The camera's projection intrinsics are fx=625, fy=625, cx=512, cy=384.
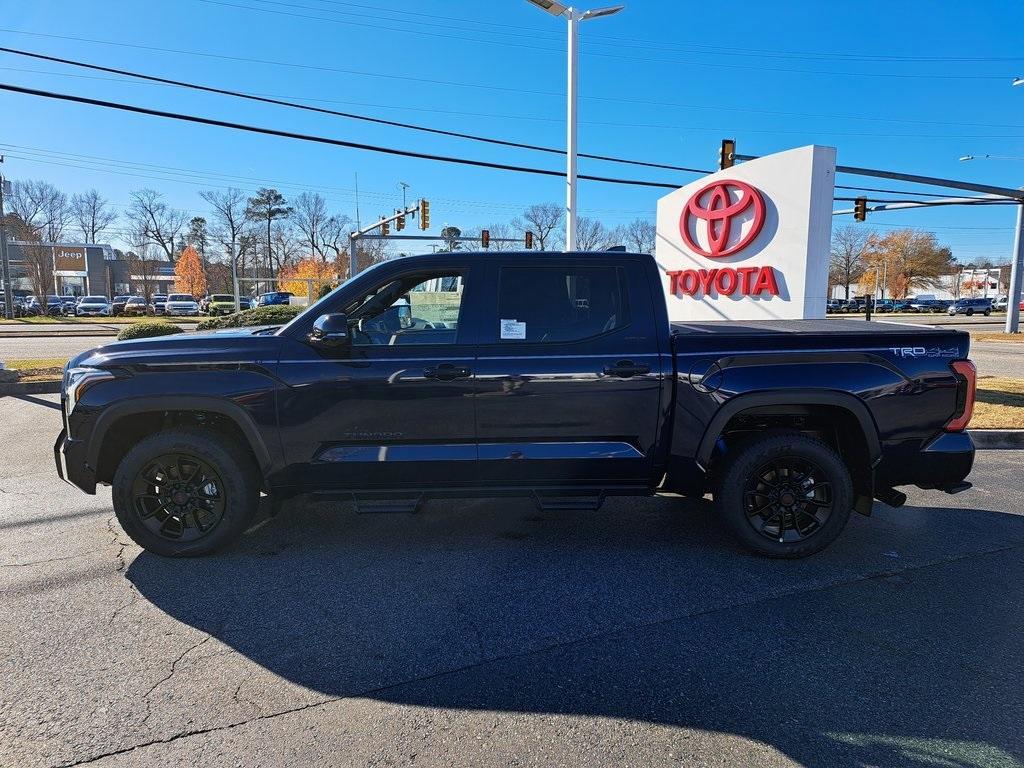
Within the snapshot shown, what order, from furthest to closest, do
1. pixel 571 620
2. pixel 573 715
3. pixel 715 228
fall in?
1. pixel 715 228
2. pixel 571 620
3. pixel 573 715

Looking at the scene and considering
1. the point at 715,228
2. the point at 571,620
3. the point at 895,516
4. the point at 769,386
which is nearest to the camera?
the point at 571,620

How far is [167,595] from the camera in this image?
3641 millimetres

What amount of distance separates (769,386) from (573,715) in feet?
7.71

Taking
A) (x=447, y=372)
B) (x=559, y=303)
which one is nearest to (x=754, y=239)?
(x=559, y=303)

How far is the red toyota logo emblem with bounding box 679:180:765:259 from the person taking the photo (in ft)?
32.3

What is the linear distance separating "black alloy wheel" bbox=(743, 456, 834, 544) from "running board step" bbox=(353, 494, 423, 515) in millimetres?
2155

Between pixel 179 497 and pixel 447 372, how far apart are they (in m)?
1.95

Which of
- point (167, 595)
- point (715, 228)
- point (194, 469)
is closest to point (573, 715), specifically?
point (167, 595)

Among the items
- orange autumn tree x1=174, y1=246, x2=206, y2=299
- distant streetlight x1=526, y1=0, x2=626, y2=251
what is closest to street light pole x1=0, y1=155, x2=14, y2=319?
orange autumn tree x1=174, y1=246, x2=206, y2=299

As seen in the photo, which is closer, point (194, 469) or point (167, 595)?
point (167, 595)

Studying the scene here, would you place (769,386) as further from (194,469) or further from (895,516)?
(194,469)

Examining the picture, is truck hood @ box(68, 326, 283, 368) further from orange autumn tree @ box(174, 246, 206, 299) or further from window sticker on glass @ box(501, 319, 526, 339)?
orange autumn tree @ box(174, 246, 206, 299)

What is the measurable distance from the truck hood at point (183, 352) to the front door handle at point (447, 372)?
0.99 m

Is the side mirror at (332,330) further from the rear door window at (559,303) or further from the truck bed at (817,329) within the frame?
the truck bed at (817,329)
